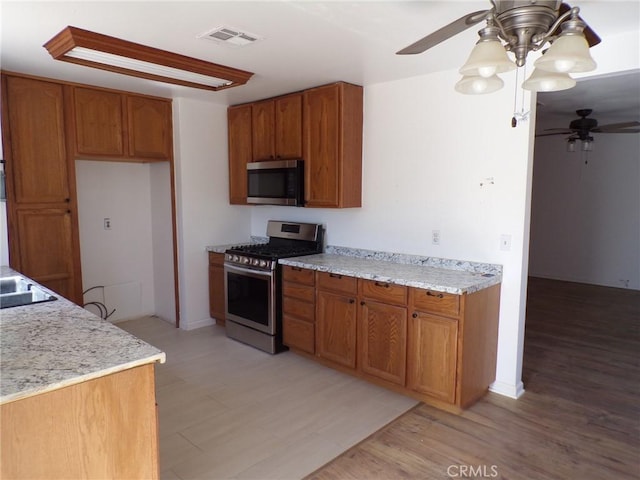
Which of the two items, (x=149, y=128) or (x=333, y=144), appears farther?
(x=149, y=128)

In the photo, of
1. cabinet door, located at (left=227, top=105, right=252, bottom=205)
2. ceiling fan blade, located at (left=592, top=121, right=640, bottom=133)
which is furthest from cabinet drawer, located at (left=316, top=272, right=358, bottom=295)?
ceiling fan blade, located at (left=592, top=121, right=640, bottom=133)

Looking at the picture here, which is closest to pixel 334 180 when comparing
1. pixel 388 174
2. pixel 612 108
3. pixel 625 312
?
pixel 388 174

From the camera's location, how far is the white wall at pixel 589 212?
6.27 m

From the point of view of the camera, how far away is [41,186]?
346cm

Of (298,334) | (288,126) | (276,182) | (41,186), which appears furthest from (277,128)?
(41,186)

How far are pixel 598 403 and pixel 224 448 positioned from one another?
8.17 feet

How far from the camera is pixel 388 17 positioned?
220 cm

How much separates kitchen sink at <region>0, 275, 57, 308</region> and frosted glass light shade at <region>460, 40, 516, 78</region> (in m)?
2.24

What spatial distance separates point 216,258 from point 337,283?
1.66 meters

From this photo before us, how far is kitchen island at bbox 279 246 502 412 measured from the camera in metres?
2.73

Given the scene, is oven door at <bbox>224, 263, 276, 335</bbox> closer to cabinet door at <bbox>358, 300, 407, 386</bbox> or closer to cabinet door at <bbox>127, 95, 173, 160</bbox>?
cabinet door at <bbox>358, 300, 407, 386</bbox>

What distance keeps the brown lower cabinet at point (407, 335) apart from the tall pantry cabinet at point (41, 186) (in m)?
2.01

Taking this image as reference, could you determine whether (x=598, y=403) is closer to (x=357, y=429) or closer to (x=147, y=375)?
(x=357, y=429)

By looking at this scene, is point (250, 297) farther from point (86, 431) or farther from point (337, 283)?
point (86, 431)
